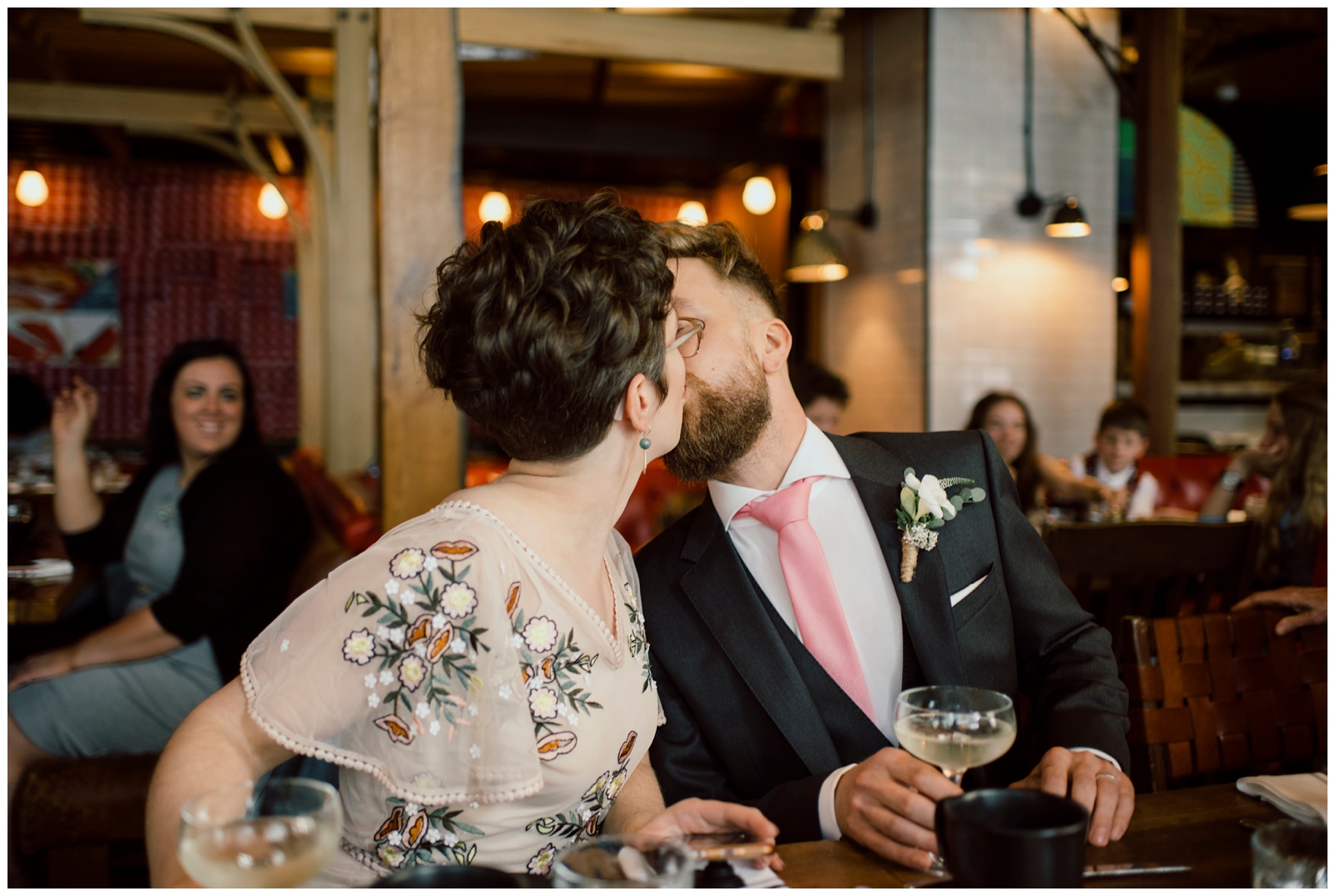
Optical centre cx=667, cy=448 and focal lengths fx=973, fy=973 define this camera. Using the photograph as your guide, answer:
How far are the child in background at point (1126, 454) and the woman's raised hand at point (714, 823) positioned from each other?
13.6 ft

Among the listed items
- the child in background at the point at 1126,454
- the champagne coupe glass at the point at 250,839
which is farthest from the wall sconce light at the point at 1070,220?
the champagne coupe glass at the point at 250,839

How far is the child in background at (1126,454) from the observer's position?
4.74 metres

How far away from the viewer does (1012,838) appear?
0.79 metres

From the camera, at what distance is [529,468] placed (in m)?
1.32

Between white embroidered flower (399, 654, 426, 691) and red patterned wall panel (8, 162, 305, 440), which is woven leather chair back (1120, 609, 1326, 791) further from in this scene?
red patterned wall panel (8, 162, 305, 440)

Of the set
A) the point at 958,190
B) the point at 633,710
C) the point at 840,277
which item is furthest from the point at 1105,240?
the point at 633,710

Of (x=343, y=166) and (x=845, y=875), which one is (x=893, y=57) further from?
(x=845, y=875)

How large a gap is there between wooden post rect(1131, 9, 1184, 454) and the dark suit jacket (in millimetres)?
5075

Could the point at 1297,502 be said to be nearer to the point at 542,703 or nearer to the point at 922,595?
the point at 922,595

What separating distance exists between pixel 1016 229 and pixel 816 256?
1.35m

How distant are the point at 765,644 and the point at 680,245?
690 mm

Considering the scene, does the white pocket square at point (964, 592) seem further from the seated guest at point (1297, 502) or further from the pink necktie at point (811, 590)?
the seated guest at point (1297, 502)

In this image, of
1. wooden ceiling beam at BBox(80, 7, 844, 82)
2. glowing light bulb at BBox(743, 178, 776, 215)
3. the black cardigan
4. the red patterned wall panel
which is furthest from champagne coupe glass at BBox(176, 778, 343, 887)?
the red patterned wall panel

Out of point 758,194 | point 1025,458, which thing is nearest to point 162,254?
point 758,194
